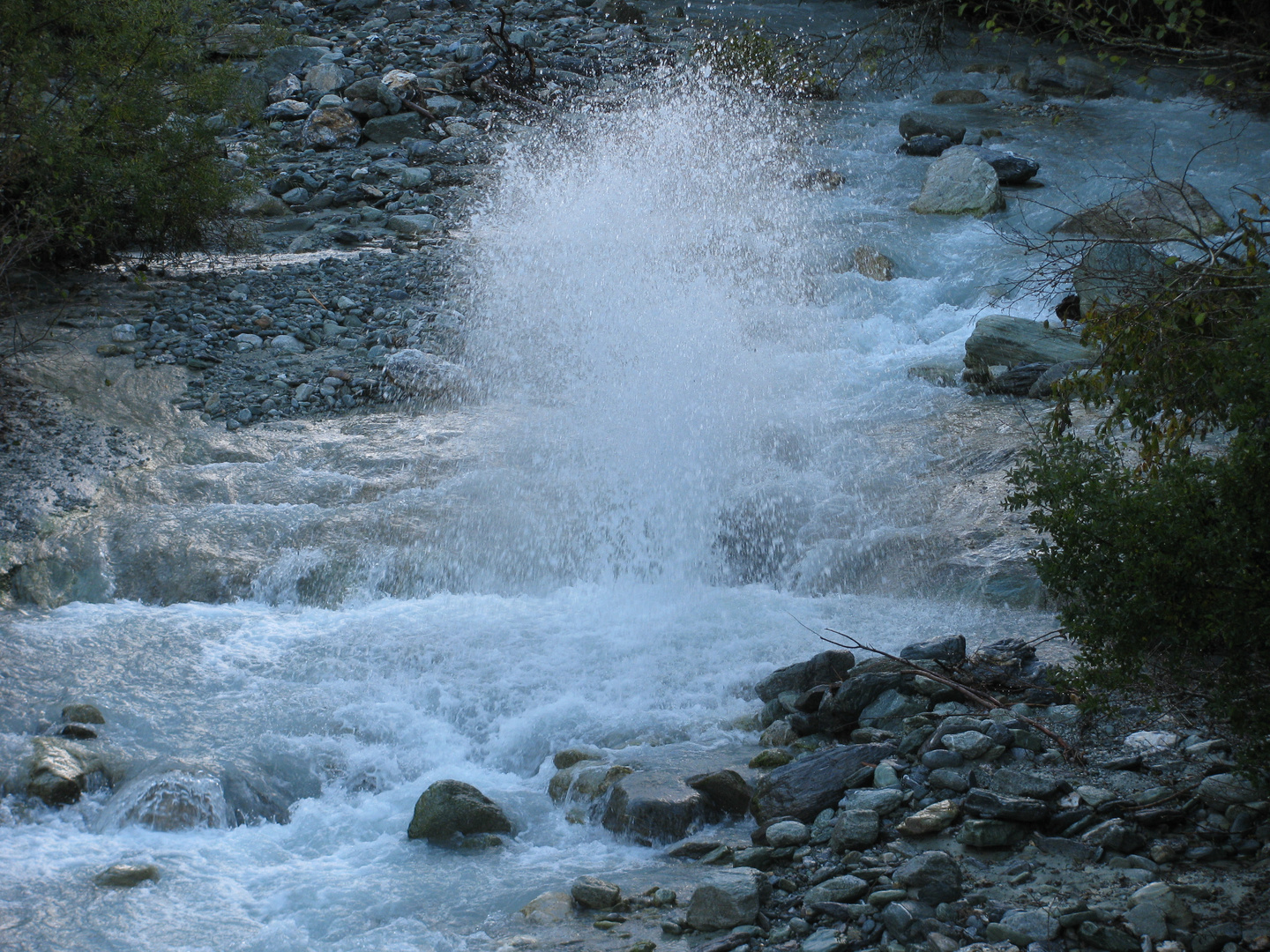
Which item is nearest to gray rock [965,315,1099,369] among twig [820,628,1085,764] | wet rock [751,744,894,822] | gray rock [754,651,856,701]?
twig [820,628,1085,764]

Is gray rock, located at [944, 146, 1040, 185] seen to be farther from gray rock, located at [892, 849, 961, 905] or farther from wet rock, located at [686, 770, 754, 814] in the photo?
gray rock, located at [892, 849, 961, 905]

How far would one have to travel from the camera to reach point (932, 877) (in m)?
3.08

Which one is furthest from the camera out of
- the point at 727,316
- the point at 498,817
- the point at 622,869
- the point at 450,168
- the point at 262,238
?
the point at 450,168

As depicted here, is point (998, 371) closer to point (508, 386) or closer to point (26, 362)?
point (508, 386)

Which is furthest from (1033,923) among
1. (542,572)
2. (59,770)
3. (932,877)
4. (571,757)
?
(542,572)

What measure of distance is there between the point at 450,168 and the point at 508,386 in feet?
18.1

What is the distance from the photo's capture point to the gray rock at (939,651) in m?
4.70

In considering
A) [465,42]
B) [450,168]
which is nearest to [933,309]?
[450,168]

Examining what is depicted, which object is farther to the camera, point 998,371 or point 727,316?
point 727,316

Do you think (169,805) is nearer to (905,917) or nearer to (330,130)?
(905,917)

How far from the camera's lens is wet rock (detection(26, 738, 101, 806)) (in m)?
4.29

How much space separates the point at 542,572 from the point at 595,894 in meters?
3.11

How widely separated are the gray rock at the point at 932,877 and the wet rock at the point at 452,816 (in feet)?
5.79

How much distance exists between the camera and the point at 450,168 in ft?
42.5
